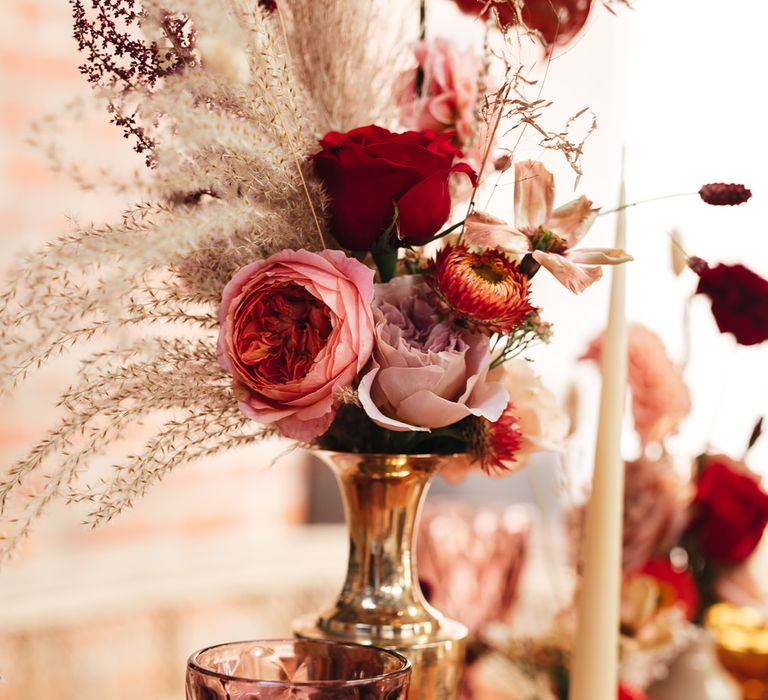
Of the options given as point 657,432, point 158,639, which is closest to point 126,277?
point 657,432

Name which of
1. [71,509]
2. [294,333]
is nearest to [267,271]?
[294,333]

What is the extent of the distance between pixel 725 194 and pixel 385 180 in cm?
18

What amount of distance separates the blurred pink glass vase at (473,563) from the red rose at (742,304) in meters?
0.58

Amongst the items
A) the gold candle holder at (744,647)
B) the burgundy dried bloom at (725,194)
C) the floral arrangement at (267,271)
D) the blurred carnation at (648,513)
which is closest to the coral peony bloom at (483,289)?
the floral arrangement at (267,271)

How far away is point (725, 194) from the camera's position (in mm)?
529

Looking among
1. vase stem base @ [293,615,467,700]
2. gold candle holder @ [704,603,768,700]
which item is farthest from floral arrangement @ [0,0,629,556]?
gold candle holder @ [704,603,768,700]

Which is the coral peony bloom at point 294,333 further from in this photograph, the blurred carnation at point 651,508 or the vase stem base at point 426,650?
the blurred carnation at point 651,508

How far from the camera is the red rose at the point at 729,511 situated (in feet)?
3.56

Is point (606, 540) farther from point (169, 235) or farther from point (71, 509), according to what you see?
point (71, 509)

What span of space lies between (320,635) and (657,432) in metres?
0.52

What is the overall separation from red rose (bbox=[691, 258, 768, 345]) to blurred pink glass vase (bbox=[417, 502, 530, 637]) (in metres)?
0.58

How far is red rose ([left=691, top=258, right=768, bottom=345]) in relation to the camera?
0.62 metres

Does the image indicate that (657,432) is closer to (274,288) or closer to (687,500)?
(687,500)

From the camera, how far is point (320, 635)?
1.92ft
